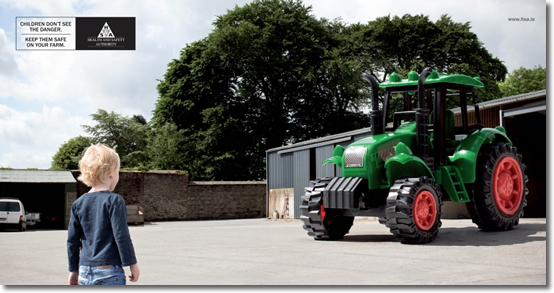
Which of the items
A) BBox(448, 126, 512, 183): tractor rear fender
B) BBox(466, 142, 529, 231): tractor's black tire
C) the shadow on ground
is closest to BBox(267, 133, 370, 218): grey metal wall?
the shadow on ground

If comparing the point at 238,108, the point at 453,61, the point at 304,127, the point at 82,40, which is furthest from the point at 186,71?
the point at 82,40

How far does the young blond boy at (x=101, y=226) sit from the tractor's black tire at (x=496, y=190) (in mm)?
8639

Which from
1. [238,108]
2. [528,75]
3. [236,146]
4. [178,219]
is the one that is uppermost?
[528,75]

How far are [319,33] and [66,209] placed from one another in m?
12.9

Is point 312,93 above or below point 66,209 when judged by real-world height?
above

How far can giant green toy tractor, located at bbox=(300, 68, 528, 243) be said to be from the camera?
10047 millimetres

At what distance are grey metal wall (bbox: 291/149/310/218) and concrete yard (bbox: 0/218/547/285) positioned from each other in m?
13.2

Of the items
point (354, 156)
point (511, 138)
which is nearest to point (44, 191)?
point (511, 138)

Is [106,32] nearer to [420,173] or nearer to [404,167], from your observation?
[404,167]

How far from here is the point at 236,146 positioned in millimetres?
27500

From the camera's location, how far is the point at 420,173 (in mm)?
10617

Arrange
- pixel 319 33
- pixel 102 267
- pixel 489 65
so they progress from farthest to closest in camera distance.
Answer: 1. pixel 319 33
2. pixel 489 65
3. pixel 102 267

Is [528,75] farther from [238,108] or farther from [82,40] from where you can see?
[82,40]

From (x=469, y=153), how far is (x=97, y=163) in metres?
8.51
